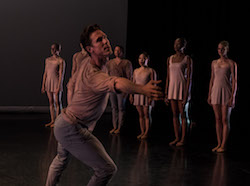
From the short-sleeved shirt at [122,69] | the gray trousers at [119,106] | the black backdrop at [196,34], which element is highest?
the black backdrop at [196,34]

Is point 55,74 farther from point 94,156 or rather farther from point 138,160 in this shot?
point 94,156

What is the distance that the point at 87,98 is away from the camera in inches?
89.6

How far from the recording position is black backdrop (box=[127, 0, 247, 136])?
692 cm

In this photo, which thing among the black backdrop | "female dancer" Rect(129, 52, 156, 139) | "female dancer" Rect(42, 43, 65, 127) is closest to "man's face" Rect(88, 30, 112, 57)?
"female dancer" Rect(129, 52, 156, 139)

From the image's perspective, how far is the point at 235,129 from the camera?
731 cm

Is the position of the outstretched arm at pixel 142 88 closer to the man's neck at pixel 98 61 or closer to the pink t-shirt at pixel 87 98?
the pink t-shirt at pixel 87 98

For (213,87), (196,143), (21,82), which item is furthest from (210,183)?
(21,82)

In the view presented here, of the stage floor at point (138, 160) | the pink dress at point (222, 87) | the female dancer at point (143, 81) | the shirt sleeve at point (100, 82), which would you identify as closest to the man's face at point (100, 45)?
the shirt sleeve at point (100, 82)

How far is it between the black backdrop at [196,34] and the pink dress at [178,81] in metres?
2.15

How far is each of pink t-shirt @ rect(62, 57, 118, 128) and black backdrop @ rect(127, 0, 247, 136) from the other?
516cm

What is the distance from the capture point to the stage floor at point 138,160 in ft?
11.8

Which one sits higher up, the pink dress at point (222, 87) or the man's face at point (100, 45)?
the man's face at point (100, 45)

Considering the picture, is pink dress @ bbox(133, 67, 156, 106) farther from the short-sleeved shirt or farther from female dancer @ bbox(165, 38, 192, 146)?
female dancer @ bbox(165, 38, 192, 146)

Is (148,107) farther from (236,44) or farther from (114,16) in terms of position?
(114,16)
